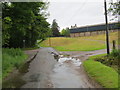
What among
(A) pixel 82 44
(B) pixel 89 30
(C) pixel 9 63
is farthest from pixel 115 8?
(B) pixel 89 30

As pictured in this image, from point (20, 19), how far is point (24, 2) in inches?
87.6

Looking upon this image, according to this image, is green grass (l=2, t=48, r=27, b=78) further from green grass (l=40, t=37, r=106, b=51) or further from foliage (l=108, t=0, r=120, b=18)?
green grass (l=40, t=37, r=106, b=51)

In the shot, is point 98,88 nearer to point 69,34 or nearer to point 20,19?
point 20,19

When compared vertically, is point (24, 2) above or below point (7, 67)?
above

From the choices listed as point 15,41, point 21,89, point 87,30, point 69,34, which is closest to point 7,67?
point 21,89

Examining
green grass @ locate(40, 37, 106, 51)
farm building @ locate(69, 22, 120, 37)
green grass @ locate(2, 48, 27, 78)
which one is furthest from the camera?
farm building @ locate(69, 22, 120, 37)

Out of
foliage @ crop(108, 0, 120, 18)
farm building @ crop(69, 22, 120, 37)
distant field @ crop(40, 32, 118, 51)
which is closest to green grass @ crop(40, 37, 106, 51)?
distant field @ crop(40, 32, 118, 51)

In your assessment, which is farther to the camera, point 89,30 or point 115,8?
point 89,30

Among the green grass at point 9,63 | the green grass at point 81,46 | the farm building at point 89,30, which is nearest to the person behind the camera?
the green grass at point 9,63

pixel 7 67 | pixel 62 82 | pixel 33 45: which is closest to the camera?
pixel 62 82

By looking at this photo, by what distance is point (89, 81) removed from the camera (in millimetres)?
7234

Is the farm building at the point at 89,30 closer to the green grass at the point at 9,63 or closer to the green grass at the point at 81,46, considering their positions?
the green grass at the point at 81,46

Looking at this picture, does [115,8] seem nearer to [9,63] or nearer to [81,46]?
[9,63]

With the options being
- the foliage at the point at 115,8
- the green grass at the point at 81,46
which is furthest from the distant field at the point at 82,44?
the foliage at the point at 115,8
